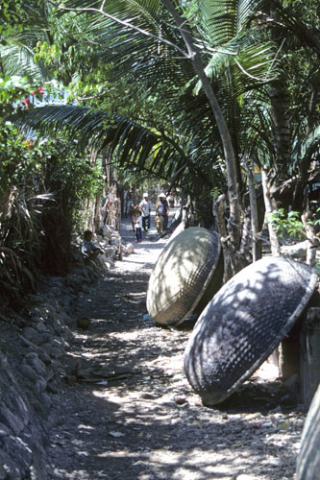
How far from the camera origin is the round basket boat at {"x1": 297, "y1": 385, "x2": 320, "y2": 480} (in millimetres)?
2109

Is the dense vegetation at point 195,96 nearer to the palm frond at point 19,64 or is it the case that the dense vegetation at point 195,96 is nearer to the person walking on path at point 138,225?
the palm frond at point 19,64

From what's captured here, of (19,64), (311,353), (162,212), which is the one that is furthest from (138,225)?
(311,353)

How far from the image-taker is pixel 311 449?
219 cm

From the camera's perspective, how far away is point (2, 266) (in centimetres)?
640

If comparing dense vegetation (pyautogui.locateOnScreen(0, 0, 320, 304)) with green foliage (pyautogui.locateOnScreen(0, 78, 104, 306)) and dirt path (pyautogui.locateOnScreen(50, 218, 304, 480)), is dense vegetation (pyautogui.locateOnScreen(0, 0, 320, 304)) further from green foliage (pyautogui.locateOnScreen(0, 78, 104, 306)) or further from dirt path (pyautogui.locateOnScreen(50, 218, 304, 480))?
dirt path (pyautogui.locateOnScreen(50, 218, 304, 480))

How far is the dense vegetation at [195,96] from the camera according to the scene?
595 cm

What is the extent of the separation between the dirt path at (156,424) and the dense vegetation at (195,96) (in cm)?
146

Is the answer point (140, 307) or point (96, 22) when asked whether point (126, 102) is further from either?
point (140, 307)

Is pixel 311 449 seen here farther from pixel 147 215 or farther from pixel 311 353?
pixel 147 215

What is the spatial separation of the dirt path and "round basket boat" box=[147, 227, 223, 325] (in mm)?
505

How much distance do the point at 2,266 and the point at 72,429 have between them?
2619mm

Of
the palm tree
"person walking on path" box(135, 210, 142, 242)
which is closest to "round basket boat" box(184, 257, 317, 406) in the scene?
the palm tree

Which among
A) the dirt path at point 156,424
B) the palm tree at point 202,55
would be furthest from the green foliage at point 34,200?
the dirt path at point 156,424

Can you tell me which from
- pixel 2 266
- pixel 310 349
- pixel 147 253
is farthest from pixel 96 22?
pixel 147 253
